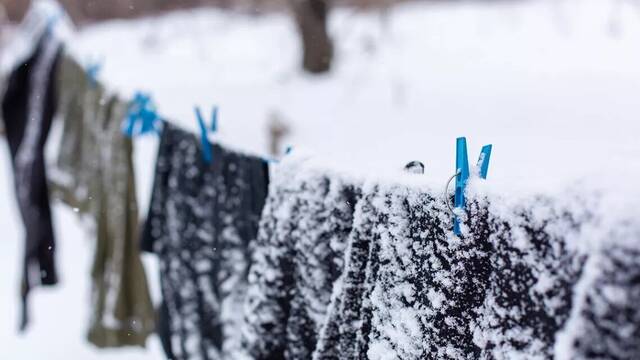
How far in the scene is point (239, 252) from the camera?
148cm

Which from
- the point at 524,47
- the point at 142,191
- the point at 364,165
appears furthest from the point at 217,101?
the point at 364,165

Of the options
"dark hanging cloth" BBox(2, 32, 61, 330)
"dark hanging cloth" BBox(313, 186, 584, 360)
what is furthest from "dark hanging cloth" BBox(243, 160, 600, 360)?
"dark hanging cloth" BBox(2, 32, 61, 330)

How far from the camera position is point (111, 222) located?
2.34 metres

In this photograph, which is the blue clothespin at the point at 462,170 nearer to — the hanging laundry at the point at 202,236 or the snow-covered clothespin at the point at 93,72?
the hanging laundry at the point at 202,236

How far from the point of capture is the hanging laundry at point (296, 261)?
1.04 meters

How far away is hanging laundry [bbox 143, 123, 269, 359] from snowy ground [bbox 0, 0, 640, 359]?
0.32 ft

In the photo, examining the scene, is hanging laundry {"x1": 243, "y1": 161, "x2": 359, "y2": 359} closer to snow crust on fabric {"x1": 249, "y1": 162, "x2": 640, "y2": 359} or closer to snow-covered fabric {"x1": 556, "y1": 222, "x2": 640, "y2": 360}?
snow crust on fabric {"x1": 249, "y1": 162, "x2": 640, "y2": 359}

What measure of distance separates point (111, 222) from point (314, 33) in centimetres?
581

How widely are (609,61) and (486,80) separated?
5.37ft

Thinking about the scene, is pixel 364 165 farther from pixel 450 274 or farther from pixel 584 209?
pixel 584 209

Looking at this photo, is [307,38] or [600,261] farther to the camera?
[307,38]

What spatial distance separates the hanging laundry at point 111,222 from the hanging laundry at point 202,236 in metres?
0.37

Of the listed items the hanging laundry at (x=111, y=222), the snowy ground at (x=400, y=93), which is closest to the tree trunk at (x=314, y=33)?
the snowy ground at (x=400, y=93)

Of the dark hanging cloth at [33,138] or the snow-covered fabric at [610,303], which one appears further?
the dark hanging cloth at [33,138]
